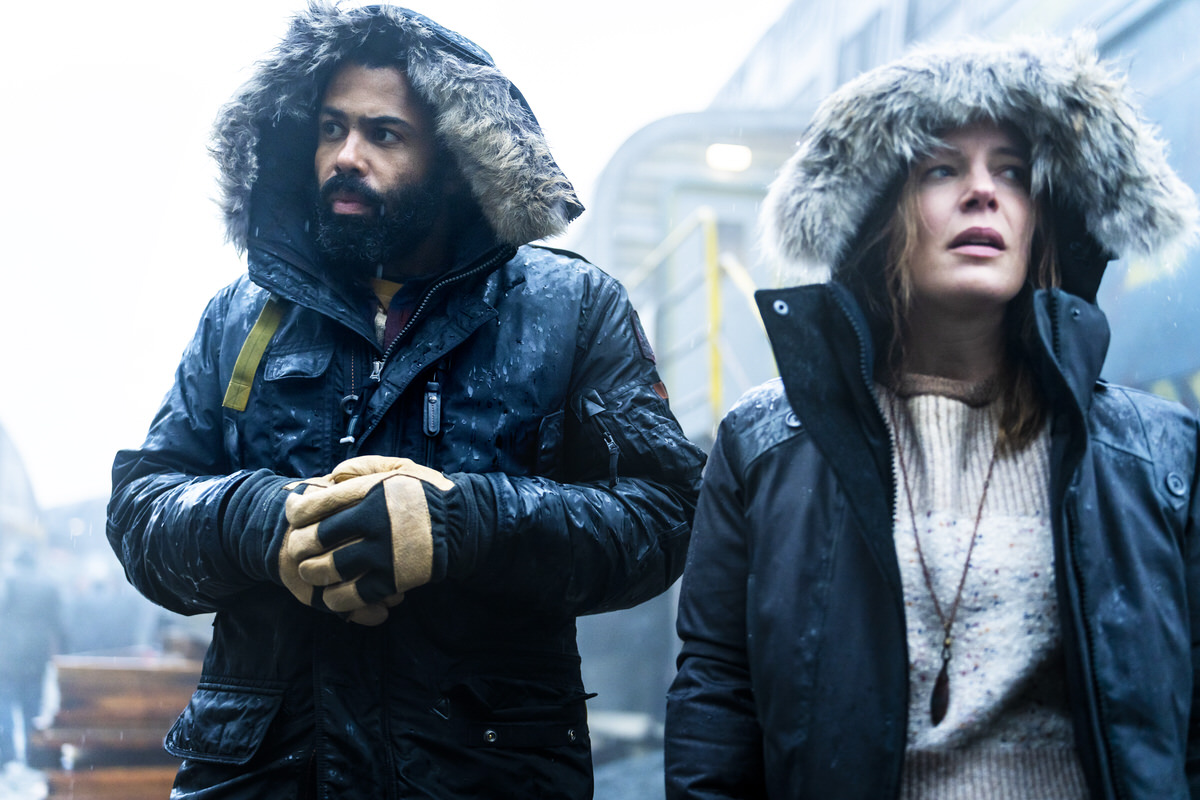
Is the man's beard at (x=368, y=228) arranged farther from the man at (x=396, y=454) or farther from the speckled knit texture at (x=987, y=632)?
the speckled knit texture at (x=987, y=632)

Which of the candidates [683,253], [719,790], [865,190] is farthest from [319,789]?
[683,253]

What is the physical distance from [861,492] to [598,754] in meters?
4.09

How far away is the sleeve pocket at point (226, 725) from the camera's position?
5.48ft

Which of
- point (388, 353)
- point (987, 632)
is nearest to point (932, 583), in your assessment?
point (987, 632)

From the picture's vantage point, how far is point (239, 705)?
5.63ft

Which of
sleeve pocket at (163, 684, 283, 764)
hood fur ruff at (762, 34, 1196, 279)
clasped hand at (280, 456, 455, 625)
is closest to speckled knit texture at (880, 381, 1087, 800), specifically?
hood fur ruff at (762, 34, 1196, 279)

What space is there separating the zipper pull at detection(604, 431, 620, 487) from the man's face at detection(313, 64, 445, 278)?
2.05 feet

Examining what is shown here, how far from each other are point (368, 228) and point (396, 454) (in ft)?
1.64

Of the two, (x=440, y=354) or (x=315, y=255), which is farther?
(x=315, y=255)

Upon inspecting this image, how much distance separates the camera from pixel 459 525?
1.64 m

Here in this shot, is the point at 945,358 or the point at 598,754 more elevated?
the point at 945,358

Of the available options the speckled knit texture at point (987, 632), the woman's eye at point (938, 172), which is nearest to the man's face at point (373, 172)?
the woman's eye at point (938, 172)

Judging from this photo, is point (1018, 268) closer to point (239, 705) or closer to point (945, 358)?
point (945, 358)

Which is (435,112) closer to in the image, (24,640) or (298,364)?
(298,364)
